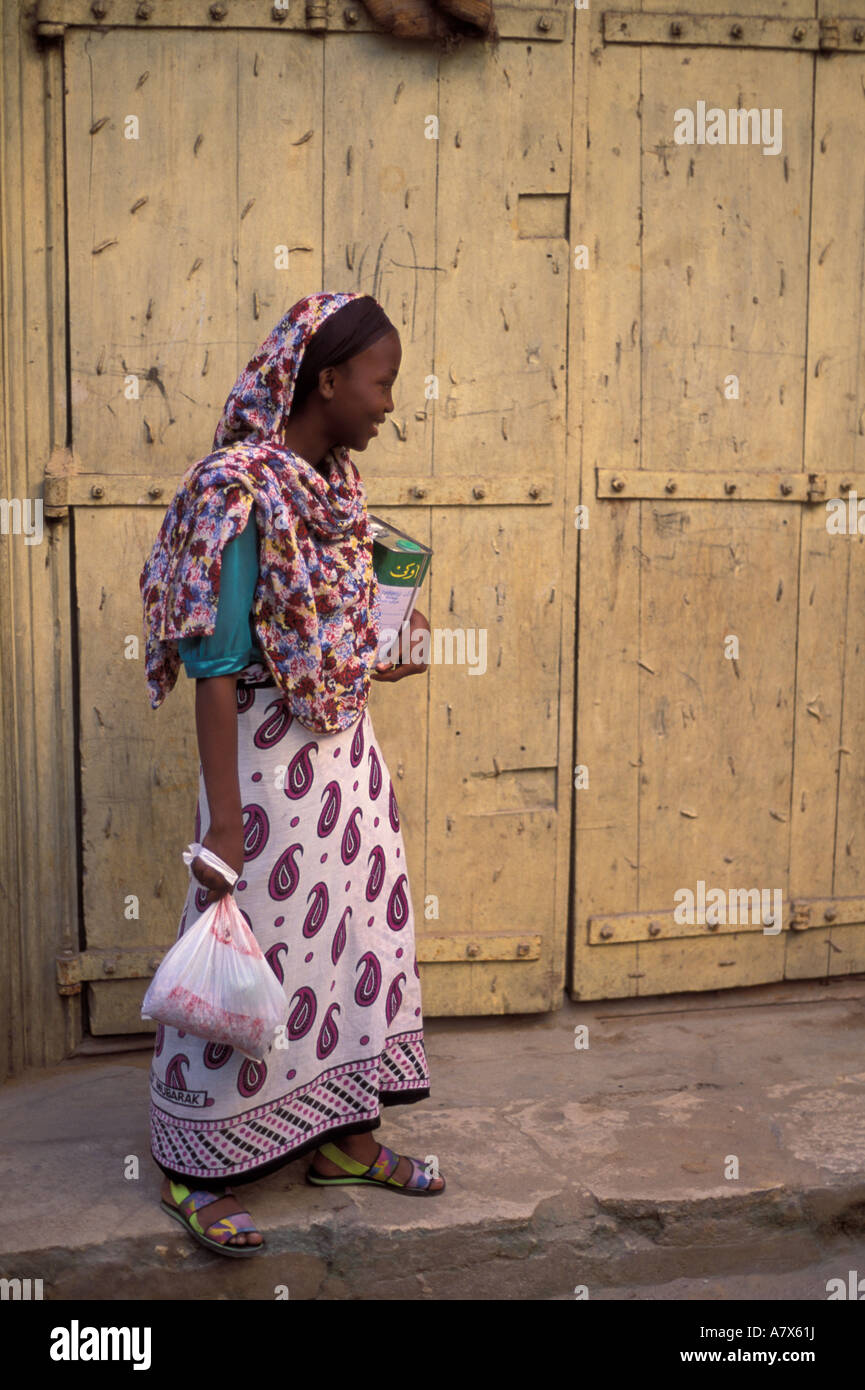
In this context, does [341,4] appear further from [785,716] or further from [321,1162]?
[321,1162]

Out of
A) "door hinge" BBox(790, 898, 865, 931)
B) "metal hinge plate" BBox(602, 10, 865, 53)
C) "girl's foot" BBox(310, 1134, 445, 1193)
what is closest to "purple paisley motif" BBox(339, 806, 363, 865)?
"girl's foot" BBox(310, 1134, 445, 1193)

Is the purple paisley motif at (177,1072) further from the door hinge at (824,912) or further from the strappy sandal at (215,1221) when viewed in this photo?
the door hinge at (824,912)

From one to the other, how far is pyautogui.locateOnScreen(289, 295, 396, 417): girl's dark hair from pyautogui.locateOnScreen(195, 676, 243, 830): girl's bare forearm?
512 millimetres

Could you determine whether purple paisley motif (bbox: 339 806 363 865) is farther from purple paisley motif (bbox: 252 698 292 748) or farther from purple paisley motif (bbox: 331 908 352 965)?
purple paisley motif (bbox: 252 698 292 748)

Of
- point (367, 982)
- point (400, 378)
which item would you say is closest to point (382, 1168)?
point (367, 982)

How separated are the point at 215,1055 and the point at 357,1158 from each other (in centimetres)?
44

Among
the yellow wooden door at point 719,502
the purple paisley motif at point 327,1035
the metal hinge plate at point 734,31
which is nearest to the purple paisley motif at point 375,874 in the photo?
the purple paisley motif at point 327,1035

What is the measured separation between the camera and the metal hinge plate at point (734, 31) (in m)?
3.30

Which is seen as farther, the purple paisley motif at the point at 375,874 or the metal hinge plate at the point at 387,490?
the metal hinge plate at the point at 387,490

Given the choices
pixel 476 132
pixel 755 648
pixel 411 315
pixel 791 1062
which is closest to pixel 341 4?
pixel 476 132

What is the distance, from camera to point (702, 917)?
3650 mm

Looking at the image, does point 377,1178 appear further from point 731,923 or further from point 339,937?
point 731,923

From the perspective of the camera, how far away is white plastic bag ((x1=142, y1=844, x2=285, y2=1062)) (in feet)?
7.56

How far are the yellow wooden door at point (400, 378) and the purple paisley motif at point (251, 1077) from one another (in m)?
0.87
